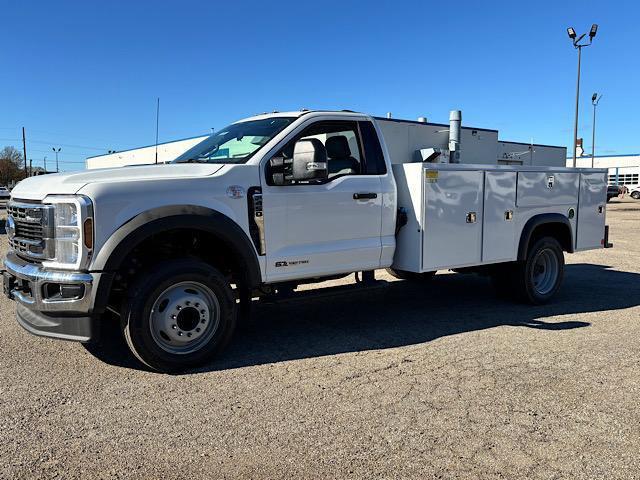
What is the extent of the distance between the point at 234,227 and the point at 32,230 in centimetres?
165

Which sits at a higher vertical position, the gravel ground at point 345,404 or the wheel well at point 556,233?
the wheel well at point 556,233

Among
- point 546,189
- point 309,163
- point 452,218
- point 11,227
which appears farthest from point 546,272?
point 11,227

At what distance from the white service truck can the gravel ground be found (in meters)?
0.48

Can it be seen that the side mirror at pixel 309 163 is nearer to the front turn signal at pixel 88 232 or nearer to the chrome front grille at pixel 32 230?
the front turn signal at pixel 88 232

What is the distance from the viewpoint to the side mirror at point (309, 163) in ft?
16.7

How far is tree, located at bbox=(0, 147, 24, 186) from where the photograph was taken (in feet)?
281

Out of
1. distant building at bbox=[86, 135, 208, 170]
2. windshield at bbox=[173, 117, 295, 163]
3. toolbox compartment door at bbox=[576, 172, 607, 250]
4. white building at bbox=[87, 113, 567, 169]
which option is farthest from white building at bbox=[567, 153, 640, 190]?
windshield at bbox=[173, 117, 295, 163]

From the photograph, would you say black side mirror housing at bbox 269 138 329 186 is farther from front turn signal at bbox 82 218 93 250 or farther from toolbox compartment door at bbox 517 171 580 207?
toolbox compartment door at bbox 517 171 580 207

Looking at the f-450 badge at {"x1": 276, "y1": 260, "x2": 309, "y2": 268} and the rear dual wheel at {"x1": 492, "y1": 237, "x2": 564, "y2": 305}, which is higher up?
the f-450 badge at {"x1": 276, "y1": 260, "x2": 309, "y2": 268}

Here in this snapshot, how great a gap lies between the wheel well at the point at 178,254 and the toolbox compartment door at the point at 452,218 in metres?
2.12

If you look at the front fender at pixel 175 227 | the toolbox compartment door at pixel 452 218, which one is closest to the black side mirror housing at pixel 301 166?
the front fender at pixel 175 227

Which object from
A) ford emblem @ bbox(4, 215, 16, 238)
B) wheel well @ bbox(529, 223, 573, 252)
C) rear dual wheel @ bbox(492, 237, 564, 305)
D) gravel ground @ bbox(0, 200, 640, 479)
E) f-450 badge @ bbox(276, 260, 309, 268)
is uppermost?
ford emblem @ bbox(4, 215, 16, 238)

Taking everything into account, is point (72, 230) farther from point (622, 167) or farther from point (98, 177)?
point (622, 167)

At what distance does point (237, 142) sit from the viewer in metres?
5.54
